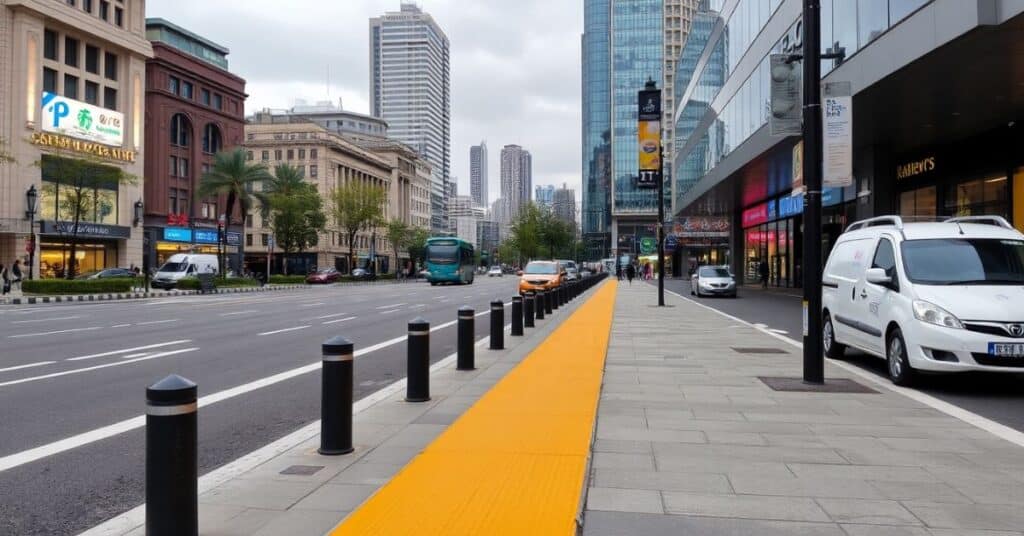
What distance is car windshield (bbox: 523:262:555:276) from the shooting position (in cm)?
3452

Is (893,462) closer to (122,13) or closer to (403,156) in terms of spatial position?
(122,13)

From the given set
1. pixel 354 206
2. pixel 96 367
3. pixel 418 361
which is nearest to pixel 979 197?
pixel 418 361

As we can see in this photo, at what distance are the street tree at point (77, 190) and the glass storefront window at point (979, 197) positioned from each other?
130 feet

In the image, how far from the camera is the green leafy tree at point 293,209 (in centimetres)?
7269

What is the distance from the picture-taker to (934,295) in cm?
855

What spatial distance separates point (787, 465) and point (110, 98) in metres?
59.2

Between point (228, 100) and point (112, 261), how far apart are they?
24.4m

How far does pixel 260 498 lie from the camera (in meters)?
4.57

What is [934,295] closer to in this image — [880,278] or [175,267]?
[880,278]

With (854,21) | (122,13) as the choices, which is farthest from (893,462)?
(122,13)

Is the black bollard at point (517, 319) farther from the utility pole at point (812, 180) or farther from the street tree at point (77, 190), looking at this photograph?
the street tree at point (77, 190)

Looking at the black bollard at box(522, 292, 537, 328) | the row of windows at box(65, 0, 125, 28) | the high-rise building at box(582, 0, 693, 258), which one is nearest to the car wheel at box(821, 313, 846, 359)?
the black bollard at box(522, 292, 537, 328)

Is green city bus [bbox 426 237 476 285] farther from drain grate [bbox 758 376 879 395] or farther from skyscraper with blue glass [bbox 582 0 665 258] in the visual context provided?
skyscraper with blue glass [bbox 582 0 665 258]

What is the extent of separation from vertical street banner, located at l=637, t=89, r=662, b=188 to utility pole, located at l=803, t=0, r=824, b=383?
1756 centimetres
